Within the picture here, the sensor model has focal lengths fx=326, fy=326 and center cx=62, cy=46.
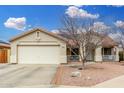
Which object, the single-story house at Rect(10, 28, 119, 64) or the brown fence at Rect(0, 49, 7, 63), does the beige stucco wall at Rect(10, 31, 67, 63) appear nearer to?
the single-story house at Rect(10, 28, 119, 64)

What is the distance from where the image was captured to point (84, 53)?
90.8ft

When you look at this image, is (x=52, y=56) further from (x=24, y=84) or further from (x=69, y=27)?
(x=24, y=84)

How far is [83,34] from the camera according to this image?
89.7ft

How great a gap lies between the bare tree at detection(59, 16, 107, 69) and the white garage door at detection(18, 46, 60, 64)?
566 cm

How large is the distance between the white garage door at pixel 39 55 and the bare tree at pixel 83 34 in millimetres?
5661

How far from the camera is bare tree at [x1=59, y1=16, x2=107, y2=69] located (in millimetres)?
26953

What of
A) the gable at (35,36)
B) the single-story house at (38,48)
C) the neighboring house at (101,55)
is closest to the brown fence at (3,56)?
the single-story house at (38,48)

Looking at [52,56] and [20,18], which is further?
[20,18]

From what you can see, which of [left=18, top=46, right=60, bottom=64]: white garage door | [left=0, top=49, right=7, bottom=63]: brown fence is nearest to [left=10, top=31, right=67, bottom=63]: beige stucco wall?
[left=18, top=46, right=60, bottom=64]: white garage door

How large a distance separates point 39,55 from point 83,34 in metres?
8.07

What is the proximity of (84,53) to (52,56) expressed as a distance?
279 inches
